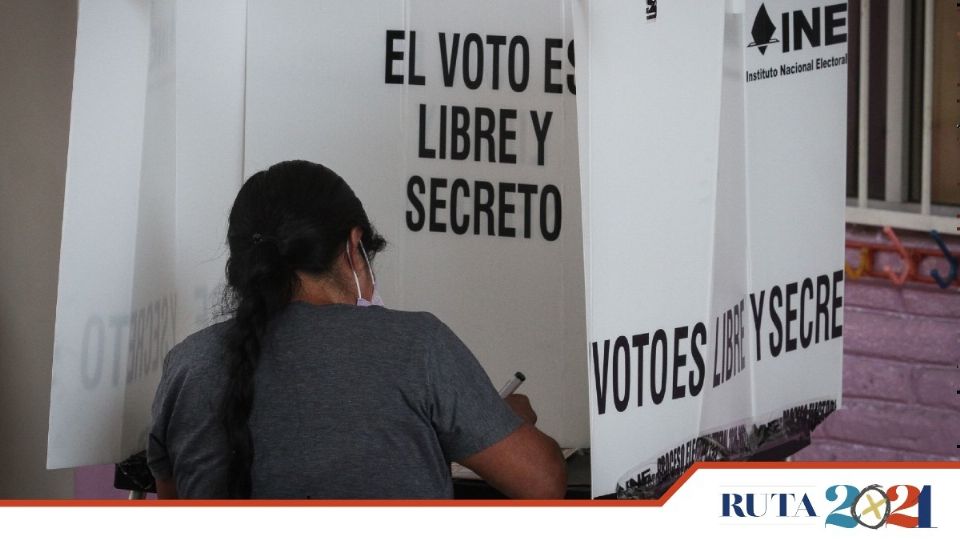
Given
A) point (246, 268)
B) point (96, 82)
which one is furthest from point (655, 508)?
point (96, 82)

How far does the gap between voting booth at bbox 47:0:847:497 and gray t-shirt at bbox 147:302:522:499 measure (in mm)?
175

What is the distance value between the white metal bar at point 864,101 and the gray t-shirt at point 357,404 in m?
1.53

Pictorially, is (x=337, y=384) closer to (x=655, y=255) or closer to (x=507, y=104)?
(x=655, y=255)

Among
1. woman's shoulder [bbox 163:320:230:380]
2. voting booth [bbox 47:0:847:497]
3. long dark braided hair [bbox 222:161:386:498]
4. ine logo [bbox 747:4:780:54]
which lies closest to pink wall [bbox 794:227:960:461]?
voting booth [bbox 47:0:847:497]

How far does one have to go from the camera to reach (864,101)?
2518 mm

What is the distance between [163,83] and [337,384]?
79 cm

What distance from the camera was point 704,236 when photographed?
56.3 inches

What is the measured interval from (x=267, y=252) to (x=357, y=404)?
0.18 metres

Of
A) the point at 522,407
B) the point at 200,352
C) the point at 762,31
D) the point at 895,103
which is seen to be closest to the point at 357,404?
the point at 200,352

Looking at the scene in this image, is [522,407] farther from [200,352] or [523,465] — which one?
[200,352]

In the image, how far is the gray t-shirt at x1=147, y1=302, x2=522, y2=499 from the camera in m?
1.19

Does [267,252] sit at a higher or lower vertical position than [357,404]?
higher

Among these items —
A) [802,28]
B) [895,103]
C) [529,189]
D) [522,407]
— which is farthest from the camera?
[895,103]

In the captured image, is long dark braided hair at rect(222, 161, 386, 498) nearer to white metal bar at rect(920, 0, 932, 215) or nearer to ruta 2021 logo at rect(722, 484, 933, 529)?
ruta 2021 logo at rect(722, 484, 933, 529)
